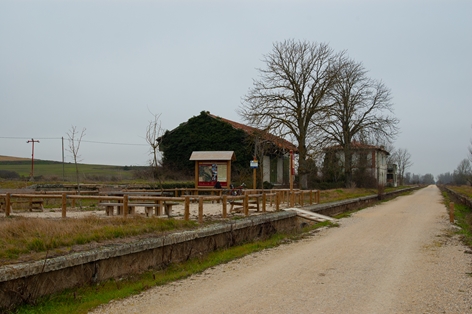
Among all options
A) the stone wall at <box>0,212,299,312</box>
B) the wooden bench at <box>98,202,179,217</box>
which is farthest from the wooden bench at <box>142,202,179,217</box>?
the stone wall at <box>0,212,299,312</box>

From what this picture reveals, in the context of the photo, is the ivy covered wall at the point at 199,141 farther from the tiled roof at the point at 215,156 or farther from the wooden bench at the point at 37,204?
the wooden bench at the point at 37,204

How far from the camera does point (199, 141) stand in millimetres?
41844

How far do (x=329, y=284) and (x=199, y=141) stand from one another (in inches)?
1380

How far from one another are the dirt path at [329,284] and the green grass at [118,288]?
0.81 feet

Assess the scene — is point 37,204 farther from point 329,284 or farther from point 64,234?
point 329,284

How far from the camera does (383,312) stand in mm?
5762

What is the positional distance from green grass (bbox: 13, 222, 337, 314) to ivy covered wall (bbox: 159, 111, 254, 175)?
3042cm

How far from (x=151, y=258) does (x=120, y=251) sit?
1009mm

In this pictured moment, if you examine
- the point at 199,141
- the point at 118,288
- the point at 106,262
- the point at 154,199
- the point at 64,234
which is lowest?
the point at 118,288

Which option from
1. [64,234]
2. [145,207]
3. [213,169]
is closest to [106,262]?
[64,234]

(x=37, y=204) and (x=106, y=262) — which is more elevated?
(x=37, y=204)

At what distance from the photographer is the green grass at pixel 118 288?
19.9ft

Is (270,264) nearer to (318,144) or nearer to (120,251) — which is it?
(120,251)

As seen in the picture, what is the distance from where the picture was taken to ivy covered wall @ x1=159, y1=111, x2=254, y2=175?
41125 millimetres
